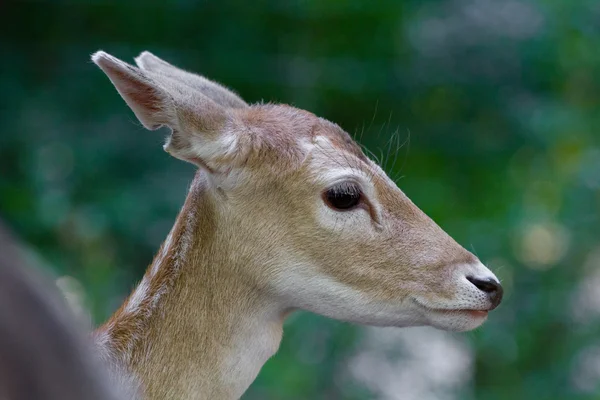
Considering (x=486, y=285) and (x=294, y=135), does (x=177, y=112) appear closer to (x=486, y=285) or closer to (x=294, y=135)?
(x=294, y=135)

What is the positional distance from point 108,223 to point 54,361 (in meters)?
5.10

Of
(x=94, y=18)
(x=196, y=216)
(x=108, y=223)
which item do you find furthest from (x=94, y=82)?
(x=196, y=216)

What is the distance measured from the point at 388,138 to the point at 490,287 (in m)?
3.34

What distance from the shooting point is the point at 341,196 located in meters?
3.02

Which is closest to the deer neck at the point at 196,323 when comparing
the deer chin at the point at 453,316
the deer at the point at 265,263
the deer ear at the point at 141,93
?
the deer at the point at 265,263

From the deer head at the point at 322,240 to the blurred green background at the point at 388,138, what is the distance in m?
3.06

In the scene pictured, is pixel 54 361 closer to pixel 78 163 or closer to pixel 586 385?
pixel 78 163

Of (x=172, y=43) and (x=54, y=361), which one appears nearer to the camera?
(x=54, y=361)

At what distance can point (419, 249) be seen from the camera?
3043mm

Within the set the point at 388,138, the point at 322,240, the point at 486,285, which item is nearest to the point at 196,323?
the point at 322,240

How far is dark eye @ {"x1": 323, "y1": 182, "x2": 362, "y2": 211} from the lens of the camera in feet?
9.91

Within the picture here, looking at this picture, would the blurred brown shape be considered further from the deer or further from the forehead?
the forehead

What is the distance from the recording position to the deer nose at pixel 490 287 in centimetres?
298

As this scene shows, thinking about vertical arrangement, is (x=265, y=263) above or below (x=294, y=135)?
below
